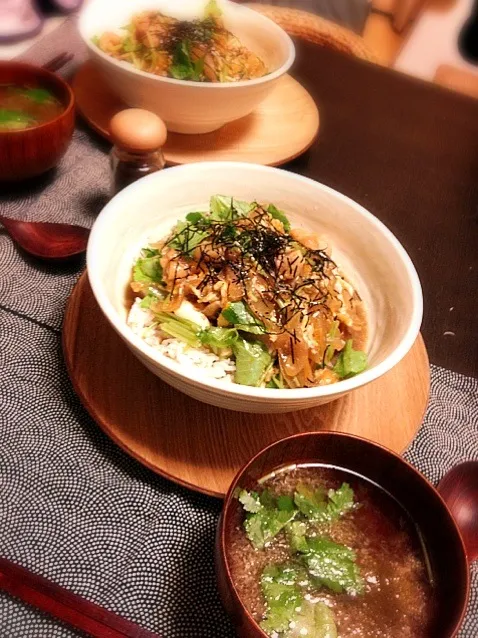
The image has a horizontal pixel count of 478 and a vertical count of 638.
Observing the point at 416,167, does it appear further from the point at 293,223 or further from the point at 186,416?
the point at 186,416

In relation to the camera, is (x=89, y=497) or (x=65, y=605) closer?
(x=65, y=605)

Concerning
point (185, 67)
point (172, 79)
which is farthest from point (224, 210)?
point (185, 67)

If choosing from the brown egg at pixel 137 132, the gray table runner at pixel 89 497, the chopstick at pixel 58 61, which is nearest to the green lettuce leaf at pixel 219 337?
the gray table runner at pixel 89 497

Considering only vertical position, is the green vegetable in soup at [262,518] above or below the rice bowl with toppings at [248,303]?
below

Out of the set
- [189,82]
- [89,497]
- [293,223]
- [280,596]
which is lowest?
[89,497]

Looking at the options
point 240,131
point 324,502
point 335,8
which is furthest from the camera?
point 335,8

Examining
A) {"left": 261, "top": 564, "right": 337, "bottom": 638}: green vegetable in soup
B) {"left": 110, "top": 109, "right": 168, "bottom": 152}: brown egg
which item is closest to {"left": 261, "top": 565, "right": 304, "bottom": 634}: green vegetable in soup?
{"left": 261, "top": 564, "right": 337, "bottom": 638}: green vegetable in soup

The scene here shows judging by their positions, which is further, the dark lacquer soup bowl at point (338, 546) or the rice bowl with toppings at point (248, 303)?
the rice bowl with toppings at point (248, 303)

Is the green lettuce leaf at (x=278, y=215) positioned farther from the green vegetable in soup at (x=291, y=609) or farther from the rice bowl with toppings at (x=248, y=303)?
the green vegetable in soup at (x=291, y=609)
